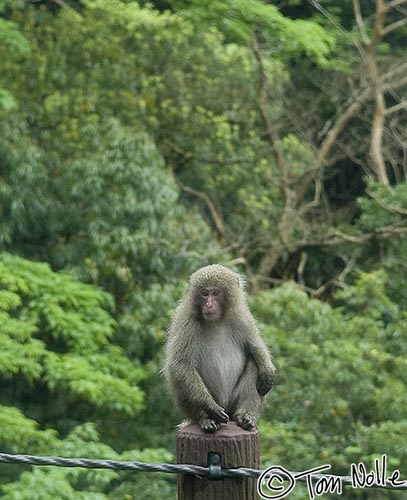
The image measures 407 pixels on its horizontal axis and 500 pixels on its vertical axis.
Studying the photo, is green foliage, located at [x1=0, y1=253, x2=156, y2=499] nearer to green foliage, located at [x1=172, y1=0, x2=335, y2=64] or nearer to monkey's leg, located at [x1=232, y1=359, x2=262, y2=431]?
monkey's leg, located at [x1=232, y1=359, x2=262, y2=431]

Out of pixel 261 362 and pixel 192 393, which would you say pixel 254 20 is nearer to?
pixel 261 362

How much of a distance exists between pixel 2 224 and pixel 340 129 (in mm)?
9731

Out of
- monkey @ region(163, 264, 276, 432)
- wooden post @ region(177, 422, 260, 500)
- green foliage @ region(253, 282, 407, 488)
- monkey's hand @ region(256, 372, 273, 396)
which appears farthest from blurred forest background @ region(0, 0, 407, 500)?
wooden post @ region(177, 422, 260, 500)

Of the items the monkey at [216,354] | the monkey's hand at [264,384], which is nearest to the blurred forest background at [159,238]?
the monkey at [216,354]

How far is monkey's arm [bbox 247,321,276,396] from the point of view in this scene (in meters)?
5.00

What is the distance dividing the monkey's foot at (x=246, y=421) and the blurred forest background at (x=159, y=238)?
2.77 m

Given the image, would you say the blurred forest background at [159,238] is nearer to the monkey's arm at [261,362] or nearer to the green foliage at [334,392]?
the green foliage at [334,392]

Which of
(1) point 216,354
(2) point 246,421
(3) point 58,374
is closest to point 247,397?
(1) point 216,354

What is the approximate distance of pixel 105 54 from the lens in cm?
1397

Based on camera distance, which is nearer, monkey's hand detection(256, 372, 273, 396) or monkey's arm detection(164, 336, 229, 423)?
monkey's arm detection(164, 336, 229, 423)

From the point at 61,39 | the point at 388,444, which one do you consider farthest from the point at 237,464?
the point at 61,39

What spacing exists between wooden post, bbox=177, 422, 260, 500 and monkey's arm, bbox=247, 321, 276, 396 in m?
1.55

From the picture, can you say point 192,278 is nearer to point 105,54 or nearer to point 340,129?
point 105,54

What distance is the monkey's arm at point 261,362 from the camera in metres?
5.00
